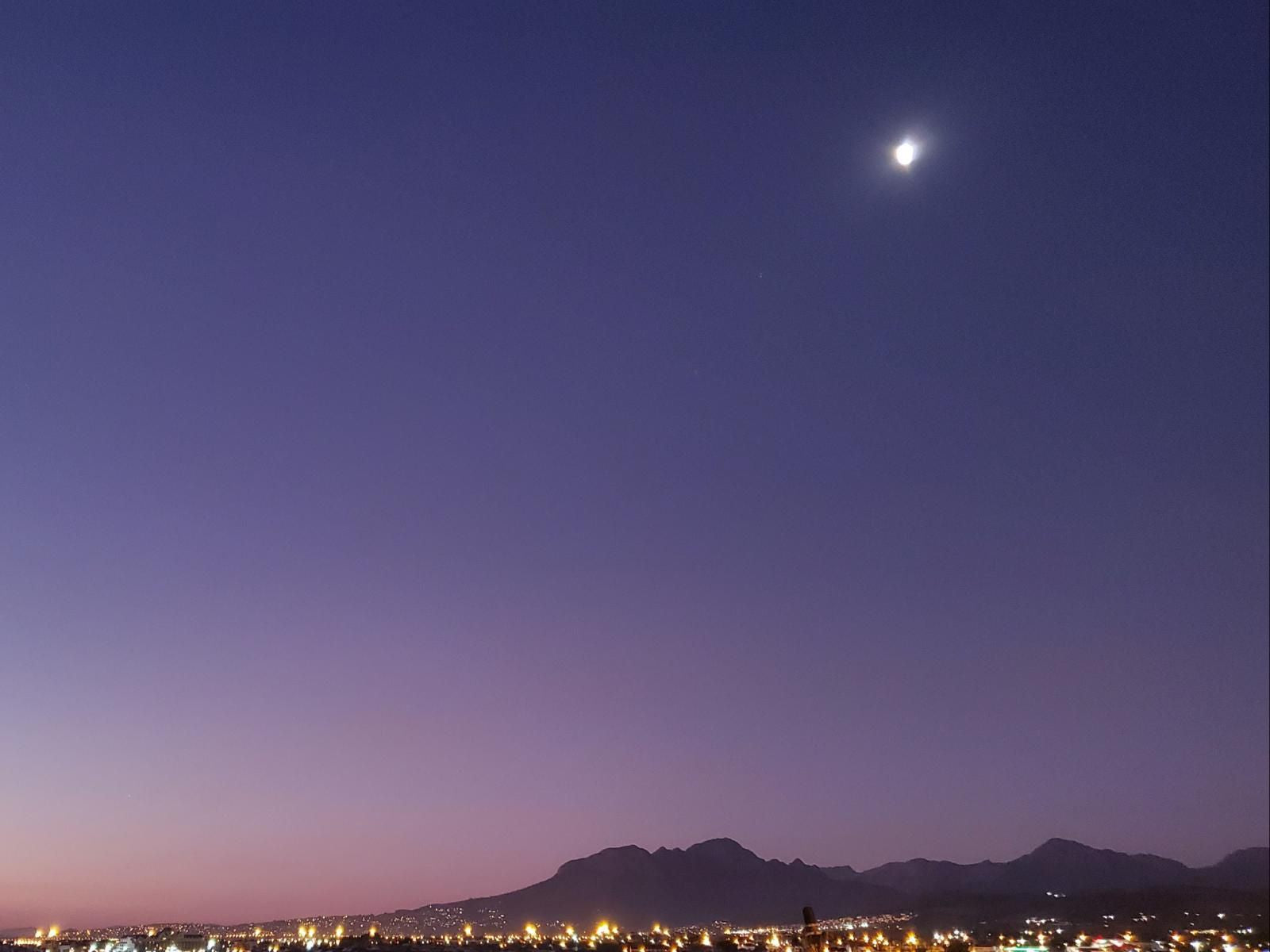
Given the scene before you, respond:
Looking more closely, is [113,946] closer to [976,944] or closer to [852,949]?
[852,949]

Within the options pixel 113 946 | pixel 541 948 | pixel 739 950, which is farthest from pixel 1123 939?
pixel 113 946

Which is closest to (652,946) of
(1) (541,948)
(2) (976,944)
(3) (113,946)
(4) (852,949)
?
(1) (541,948)

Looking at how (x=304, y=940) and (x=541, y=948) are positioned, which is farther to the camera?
(x=304, y=940)

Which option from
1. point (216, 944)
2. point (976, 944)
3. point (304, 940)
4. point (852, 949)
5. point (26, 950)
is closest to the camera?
point (852, 949)

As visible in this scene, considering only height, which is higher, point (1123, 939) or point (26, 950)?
point (26, 950)

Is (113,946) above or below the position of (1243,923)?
above

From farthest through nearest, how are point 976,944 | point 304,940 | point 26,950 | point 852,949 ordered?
point 304,940 < point 976,944 < point 26,950 < point 852,949

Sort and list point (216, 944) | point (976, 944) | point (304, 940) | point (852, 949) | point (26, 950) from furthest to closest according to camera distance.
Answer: point (304, 940)
point (216, 944)
point (976, 944)
point (26, 950)
point (852, 949)

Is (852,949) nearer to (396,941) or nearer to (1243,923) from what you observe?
(396,941)

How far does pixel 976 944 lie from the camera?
491 feet

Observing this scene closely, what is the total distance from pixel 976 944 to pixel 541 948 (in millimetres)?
70935

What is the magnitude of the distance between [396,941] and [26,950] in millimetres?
55210

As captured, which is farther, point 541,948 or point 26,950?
point 541,948

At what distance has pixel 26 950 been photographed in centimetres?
13962
